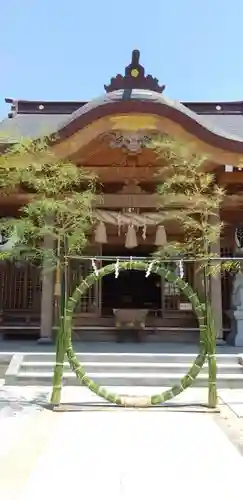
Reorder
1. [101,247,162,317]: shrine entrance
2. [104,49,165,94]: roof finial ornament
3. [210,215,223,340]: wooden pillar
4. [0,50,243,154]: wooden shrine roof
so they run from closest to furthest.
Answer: [0,50,243,154]: wooden shrine roof, [104,49,165,94]: roof finial ornament, [210,215,223,340]: wooden pillar, [101,247,162,317]: shrine entrance

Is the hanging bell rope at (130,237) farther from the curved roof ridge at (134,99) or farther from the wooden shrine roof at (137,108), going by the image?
the curved roof ridge at (134,99)

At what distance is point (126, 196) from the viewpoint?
8812 mm

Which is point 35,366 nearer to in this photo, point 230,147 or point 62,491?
point 62,491

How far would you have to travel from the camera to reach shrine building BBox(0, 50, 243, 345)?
746cm

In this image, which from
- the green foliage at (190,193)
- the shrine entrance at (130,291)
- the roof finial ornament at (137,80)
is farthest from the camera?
the shrine entrance at (130,291)

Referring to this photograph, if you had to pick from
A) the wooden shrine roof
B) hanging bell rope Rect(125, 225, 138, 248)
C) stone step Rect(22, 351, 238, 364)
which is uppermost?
the wooden shrine roof

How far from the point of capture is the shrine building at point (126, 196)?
24.5 ft

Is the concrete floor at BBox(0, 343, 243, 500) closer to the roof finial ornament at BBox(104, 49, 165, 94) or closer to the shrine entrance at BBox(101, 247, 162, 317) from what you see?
the roof finial ornament at BBox(104, 49, 165, 94)

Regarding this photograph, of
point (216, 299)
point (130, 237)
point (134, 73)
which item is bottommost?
point (216, 299)

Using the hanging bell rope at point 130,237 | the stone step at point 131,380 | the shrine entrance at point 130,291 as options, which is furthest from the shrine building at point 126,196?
the shrine entrance at point 130,291

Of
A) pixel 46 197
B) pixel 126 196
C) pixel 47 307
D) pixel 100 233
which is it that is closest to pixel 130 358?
pixel 47 307

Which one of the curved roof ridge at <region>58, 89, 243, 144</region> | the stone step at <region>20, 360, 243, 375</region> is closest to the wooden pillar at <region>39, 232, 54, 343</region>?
the stone step at <region>20, 360, 243, 375</region>

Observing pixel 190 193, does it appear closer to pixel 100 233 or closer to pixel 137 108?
pixel 137 108

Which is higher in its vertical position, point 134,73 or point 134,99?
point 134,73
